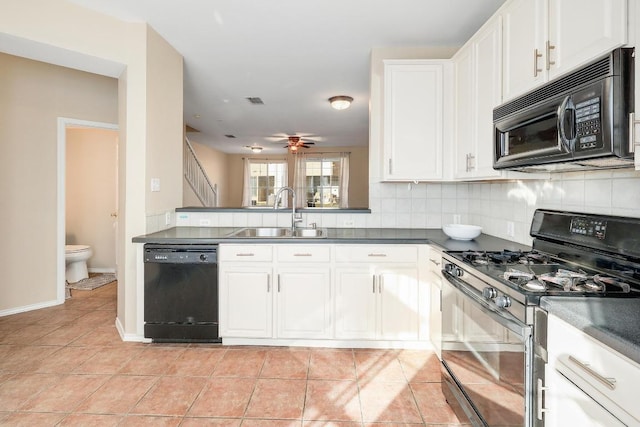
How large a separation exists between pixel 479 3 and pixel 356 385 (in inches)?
110

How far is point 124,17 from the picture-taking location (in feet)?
9.07

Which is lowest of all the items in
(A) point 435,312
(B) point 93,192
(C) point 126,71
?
(A) point 435,312

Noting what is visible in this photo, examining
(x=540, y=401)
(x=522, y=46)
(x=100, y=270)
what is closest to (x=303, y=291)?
(x=540, y=401)

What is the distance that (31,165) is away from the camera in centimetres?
358

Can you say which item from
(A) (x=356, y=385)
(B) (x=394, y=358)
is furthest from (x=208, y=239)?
(B) (x=394, y=358)

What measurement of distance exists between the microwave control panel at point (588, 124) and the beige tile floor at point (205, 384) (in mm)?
1505

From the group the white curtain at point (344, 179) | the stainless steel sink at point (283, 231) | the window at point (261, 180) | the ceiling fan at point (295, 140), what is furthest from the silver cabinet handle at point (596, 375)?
the window at point (261, 180)

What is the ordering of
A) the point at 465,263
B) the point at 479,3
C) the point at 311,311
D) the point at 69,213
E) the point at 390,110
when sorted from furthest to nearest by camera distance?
the point at 69,213 → the point at 390,110 → the point at 311,311 → the point at 479,3 → the point at 465,263

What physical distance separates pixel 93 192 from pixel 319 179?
550cm

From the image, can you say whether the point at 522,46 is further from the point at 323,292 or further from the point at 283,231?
the point at 283,231

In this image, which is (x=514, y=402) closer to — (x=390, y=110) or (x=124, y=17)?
(x=390, y=110)

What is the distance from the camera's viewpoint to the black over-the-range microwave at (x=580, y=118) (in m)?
1.20

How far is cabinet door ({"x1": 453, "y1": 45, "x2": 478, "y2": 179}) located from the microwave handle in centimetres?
105

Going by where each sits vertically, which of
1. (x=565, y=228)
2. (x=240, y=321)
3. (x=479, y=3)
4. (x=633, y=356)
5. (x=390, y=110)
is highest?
(x=479, y=3)
